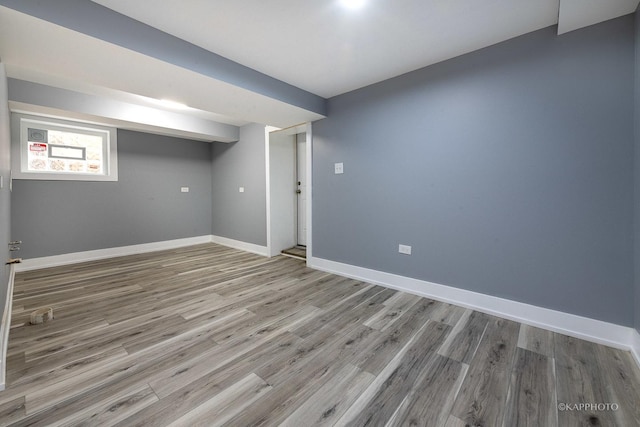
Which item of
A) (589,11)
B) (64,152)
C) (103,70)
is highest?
(589,11)

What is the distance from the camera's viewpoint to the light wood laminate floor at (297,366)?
4.26 feet

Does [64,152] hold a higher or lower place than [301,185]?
higher

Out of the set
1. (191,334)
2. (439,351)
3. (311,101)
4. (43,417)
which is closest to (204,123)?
(311,101)

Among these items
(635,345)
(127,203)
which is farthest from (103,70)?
(635,345)

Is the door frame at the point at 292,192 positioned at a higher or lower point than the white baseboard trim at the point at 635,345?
higher

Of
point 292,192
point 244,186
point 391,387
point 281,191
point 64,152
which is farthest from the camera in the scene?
point 244,186

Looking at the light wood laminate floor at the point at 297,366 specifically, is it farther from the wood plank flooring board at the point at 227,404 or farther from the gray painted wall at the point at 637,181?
the gray painted wall at the point at 637,181

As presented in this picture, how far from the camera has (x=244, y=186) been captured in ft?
16.8

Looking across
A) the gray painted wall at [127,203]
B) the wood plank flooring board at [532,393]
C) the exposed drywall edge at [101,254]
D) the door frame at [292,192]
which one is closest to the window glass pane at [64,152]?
the gray painted wall at [127,203]

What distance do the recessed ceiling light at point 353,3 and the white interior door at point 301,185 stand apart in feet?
9.93

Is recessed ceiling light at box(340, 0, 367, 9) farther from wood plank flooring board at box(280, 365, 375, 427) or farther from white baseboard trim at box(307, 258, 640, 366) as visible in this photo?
white baseboard trim at box(307, 258, 640, 366)

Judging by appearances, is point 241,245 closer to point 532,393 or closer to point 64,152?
point 64,152

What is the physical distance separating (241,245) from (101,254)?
Result: 2.33 m

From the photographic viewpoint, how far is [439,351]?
1.82 metres
